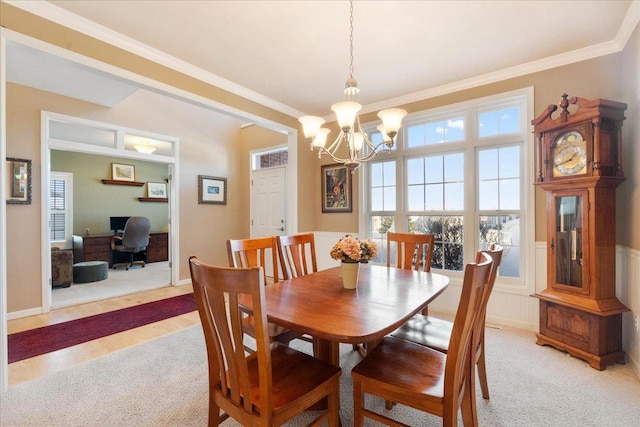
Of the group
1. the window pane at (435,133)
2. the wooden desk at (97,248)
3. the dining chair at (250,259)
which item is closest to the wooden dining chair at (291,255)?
the dining chair at (250,259)

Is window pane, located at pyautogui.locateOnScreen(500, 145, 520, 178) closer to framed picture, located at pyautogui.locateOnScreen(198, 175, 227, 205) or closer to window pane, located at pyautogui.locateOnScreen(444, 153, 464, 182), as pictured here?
window pane, located at pyautogui.locateOnScreen(444, 153, 464, 182)

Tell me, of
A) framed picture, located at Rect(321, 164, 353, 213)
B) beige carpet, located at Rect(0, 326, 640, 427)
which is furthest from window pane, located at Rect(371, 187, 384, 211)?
beige carpet, located at Rect(0, 326, 640, 427)

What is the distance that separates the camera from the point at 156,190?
7336 millimetres

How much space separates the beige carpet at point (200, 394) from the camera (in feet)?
5.44

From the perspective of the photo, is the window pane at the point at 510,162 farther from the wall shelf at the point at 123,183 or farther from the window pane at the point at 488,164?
the wall shelf at the point at 123,183

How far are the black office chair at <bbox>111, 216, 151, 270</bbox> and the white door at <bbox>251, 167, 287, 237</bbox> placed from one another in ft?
8.20

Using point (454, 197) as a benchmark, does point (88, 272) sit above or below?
below

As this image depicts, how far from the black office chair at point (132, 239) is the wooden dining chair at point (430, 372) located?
19.4 feet

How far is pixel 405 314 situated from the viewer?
1.37 m

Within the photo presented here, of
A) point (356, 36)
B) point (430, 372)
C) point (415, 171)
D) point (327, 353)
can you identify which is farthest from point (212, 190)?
point (430, 372)

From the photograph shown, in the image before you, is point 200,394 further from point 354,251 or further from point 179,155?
point 179,155

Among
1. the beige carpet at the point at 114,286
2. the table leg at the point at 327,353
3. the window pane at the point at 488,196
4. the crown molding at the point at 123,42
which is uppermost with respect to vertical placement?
the crown molding at the point at 123,42

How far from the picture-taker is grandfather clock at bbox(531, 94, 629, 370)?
2.20 metres

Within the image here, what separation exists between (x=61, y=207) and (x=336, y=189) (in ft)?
19.1
